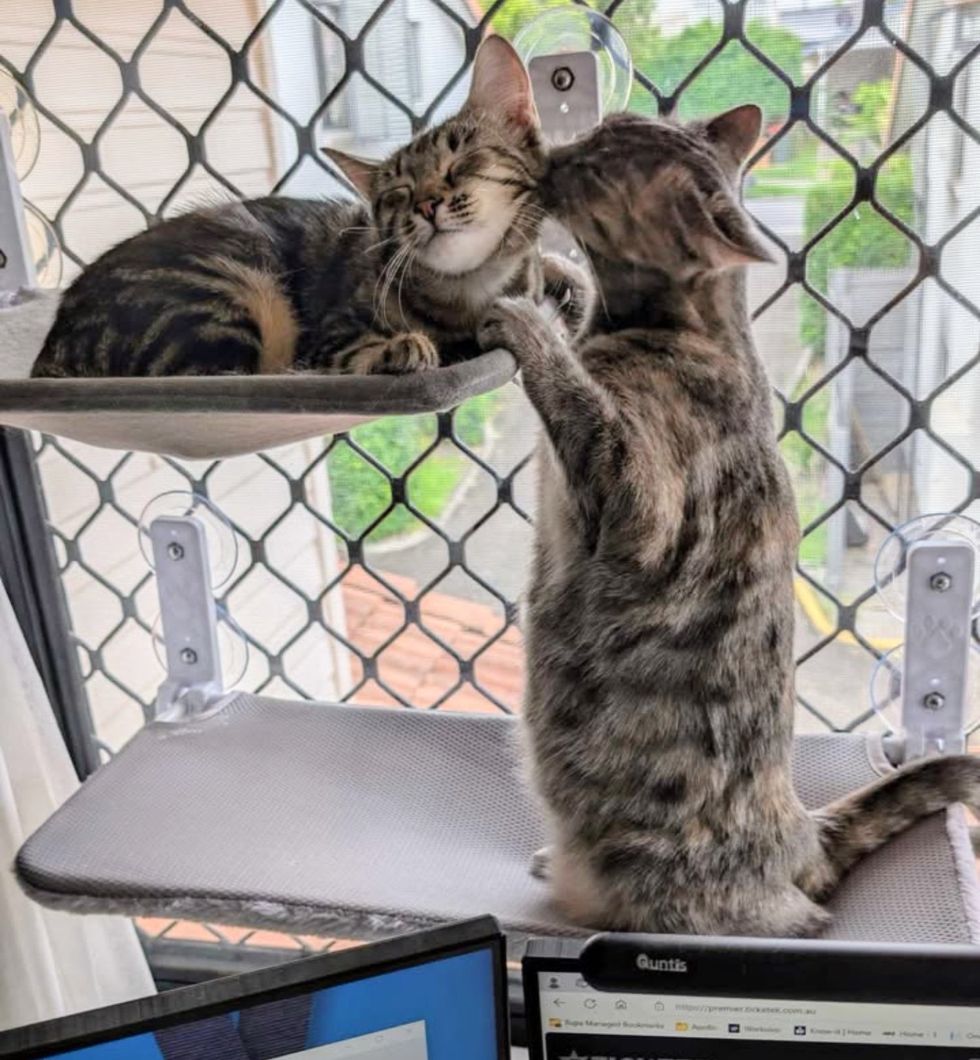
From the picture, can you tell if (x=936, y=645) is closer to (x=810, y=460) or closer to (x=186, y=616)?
(x=810, y=460)

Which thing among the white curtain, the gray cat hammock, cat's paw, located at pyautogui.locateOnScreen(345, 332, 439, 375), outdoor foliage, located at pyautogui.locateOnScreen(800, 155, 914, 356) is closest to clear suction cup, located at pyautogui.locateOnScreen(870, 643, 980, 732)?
the gray cat hammock

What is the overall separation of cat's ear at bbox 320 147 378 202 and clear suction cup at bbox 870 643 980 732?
0.67 m

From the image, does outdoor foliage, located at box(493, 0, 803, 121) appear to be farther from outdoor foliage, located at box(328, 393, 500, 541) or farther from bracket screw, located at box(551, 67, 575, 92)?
outdoor foliage, located at box(328, 393, 500, 541)

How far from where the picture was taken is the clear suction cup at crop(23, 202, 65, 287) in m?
1.21

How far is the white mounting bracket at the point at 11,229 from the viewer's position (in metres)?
1.13

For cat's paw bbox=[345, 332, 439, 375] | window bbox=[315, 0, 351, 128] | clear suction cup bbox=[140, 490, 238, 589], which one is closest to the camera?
cat's paw bbox=[345, 332, 439, 375]

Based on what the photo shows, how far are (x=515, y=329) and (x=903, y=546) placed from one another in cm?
51

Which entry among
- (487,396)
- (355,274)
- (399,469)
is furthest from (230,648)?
(355,274)

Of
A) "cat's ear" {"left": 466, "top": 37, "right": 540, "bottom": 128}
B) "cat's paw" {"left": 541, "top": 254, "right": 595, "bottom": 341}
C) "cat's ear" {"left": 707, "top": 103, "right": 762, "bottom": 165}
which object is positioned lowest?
"cat's paw" {"left": 541, "top": 254, "right": 595, "bottom": 341}

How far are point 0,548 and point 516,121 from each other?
75 centimetres

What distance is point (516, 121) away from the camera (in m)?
0.87

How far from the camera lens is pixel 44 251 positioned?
1225mm

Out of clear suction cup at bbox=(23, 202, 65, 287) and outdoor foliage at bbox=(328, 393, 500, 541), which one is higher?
clear suction cup at bbox=(23, 202, 65, 287)

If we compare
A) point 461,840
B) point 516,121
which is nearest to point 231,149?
point 516,121
